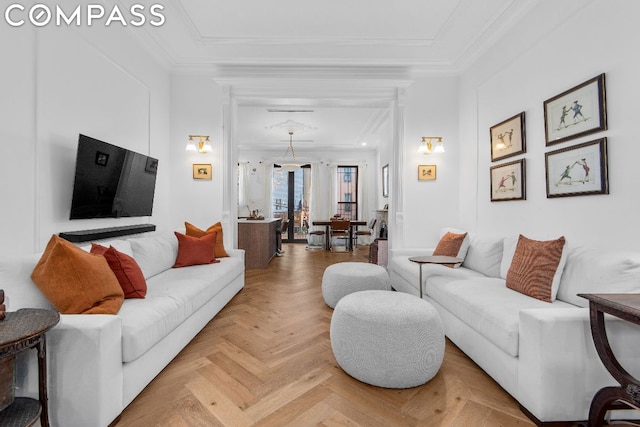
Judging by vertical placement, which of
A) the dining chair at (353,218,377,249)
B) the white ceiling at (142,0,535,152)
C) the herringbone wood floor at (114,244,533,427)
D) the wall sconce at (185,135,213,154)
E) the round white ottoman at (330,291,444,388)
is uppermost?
the white ceiling at (142,0,535,152)

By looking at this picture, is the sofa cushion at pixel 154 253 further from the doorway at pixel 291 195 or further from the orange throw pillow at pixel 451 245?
the doorway at pixel 291 195

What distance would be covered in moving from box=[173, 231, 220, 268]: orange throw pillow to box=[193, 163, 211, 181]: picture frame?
47.7 inches

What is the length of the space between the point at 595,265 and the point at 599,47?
1593 millimetres

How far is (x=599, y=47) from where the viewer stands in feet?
7.52

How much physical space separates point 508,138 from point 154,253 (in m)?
3.84

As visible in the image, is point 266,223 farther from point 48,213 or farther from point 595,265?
point 595,265

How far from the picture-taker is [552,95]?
2.76 metres

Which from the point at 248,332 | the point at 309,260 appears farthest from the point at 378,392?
the point at 309,260

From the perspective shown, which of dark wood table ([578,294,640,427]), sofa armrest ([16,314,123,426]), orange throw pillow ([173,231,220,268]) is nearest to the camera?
dark wood table ([578,294,640,427])

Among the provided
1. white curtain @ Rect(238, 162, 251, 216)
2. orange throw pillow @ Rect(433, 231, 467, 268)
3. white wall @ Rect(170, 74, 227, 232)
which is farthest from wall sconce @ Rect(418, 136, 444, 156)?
white curtain @ Rect(238, 162, 251, 216)

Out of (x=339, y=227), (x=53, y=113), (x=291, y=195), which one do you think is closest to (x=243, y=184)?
(x=291, y=195)

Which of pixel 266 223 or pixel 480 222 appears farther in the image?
pixel 266 223

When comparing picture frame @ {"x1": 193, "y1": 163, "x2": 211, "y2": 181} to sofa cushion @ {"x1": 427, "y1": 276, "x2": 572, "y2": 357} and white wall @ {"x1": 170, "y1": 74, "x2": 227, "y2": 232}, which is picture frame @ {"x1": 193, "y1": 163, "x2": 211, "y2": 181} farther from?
sofa cushion @ {"x1": 427, "y1": 276, "x2": 572, "y2": 357}

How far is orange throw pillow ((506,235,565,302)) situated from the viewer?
2.20 meters
